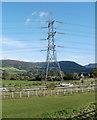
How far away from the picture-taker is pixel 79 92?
942 inches

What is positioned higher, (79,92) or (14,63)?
(14,63)

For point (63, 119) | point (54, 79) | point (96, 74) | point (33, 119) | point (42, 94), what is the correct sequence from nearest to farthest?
point (63, 119)
point (33, 119)
point (42, 94)
point (54, 79)
point (96, 74)

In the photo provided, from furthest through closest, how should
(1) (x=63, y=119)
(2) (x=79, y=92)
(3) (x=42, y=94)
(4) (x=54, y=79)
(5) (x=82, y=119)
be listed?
(4) (x=54, y=79) < (2) (x=79, y=92) < (3) (x=42, y=94) < (1) (x=63, y=119) < (5) (x=82, y=119)

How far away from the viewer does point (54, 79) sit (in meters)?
43.4

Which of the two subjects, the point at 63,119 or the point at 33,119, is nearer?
the point at 63,119

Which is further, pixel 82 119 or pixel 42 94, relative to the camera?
pixel 42 94

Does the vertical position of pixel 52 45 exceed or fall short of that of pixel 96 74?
it exceeds it

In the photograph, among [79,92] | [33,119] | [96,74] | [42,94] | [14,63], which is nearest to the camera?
[33,119]

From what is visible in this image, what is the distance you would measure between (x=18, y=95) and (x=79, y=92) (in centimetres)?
721

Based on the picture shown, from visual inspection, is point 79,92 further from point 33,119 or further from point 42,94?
point 33,119

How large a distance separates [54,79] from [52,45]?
814cm

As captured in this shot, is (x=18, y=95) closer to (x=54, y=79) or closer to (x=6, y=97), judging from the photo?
(x=6, y=97)

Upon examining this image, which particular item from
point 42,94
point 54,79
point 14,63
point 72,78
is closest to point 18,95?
point 42,94

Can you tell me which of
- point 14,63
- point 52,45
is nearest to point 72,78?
point 52,45
